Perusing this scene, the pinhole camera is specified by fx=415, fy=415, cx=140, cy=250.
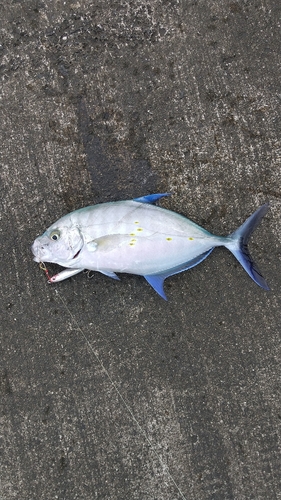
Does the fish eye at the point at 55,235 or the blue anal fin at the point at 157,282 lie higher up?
the fish eye at the point at 55,235

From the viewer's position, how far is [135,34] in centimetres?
291

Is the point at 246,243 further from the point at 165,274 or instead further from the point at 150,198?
the point at 150,198

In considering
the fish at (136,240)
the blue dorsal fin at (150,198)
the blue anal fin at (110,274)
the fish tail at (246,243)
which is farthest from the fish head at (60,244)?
the fish tail at (246,243)

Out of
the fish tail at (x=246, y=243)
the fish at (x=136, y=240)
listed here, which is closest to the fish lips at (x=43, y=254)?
the fish at (x=136, y=240)

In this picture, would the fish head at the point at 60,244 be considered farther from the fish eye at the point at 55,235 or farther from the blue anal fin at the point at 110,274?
the blue anal fin at the point at 110,274

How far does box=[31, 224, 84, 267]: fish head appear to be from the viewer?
Result: 262cm

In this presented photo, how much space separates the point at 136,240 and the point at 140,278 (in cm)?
30

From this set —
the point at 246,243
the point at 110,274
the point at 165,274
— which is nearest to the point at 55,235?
the point at 110,274

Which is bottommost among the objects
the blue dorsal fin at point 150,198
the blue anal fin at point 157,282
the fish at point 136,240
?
the blue anal fin at point 157,282

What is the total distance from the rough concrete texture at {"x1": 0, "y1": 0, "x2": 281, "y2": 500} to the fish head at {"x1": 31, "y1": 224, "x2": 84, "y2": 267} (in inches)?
8.4

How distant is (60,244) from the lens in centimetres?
263

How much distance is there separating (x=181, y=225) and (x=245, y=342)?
0.87 m

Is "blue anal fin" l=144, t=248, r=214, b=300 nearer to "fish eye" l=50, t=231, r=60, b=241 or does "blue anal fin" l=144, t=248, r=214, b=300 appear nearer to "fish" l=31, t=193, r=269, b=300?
"fish" l=31, t=193, r=269, b=300

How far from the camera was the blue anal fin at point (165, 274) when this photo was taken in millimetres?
2645
